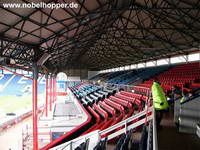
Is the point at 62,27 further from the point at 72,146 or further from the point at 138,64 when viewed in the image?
the point at 138,64

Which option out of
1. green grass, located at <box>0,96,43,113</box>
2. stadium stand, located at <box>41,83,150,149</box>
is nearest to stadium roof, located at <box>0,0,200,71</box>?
stadium stand, located at <box>41,83,150,149</box>

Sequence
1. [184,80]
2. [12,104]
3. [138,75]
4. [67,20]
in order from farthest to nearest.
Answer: [12,104]
[138,75]
[184,80]
[67,20]

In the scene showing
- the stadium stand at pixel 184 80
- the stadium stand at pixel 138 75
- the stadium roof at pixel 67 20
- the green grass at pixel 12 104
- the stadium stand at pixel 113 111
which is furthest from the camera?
the green grass at pixel 12 104

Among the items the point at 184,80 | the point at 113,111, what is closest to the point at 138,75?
the point at 184,80

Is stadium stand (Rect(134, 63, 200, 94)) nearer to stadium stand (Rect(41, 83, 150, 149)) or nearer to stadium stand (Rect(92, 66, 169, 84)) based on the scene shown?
stadium stand (Rect(41, 83, 150, 149))

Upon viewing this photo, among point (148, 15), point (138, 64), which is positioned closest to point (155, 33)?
point (148, 15)

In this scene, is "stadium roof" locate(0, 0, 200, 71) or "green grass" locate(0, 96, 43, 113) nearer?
"stadium roof" locate(0, 0, 200, 71)

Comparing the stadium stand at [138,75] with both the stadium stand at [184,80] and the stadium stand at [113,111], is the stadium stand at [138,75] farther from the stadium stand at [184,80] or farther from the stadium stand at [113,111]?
the stadium stand at [113,111]

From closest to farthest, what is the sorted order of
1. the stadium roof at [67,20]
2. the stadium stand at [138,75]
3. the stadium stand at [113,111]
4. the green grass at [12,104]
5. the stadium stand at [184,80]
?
the stadium roof at [67,20]
the stadium stand at [113,111]
the stadium stand at [184,80]
the stadium stand at [138,75]
the green grass at [12,104]

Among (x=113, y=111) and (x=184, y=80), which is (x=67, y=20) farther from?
(x=184, y=80)

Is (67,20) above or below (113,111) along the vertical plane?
above

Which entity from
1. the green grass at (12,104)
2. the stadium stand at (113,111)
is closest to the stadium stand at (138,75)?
the stadium stand at (113,111)

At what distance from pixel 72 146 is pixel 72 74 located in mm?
38413

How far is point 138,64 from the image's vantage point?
28.3m
